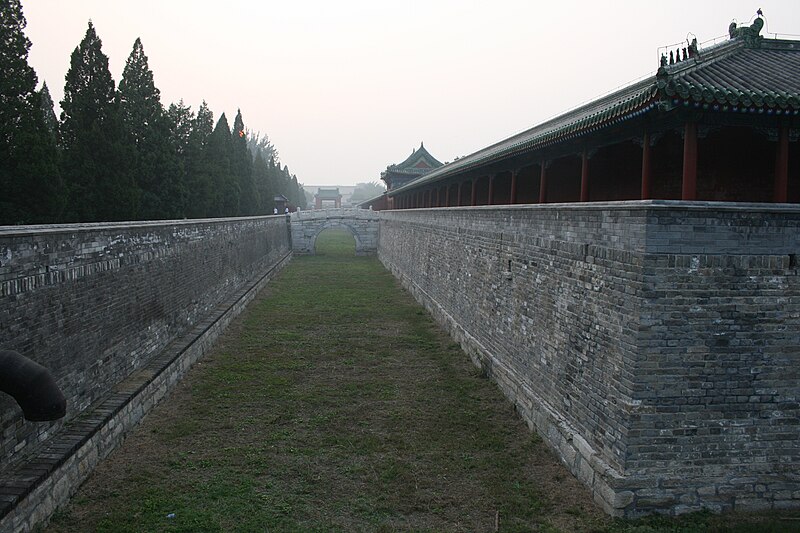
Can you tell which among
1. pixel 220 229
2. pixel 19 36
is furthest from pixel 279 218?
pixel 19 36

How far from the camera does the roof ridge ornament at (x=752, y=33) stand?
25.8ft

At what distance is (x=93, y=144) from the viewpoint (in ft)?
45.5

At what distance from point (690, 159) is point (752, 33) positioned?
3.31m

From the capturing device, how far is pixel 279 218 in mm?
34500

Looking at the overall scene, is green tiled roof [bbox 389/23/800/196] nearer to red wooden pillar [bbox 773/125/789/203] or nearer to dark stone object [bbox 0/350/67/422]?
red wooden pillar [bbox 773/125/789/203]

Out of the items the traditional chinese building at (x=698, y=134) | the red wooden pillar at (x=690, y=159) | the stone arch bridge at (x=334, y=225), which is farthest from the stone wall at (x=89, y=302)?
the stone arch bridge at (x=334, y=225)

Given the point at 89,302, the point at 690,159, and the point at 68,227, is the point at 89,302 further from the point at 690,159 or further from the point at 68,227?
the point at 690,159

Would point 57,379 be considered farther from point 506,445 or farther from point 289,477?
point 506,445

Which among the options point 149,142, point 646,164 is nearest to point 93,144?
point 149,142

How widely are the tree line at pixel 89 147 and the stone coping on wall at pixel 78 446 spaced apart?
4356 mm

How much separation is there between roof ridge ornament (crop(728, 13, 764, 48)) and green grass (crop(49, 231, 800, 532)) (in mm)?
6216

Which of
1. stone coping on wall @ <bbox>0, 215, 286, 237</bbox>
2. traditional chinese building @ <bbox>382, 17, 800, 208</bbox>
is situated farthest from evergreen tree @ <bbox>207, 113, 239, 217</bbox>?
traditional chinese building @ <bbox>382, 17, 800, 208</bbox>

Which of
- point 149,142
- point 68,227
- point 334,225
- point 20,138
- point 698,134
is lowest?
point 68,227

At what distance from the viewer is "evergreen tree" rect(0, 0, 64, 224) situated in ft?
36.2
